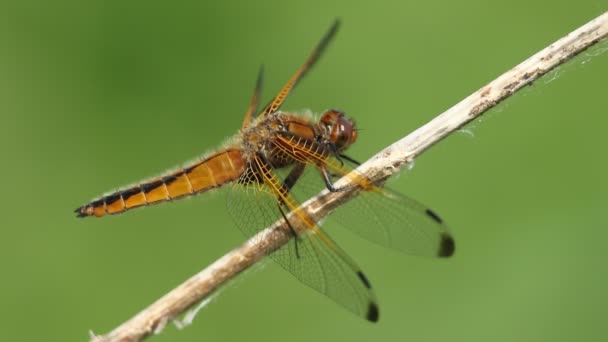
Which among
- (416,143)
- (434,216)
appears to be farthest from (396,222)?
(416,143)

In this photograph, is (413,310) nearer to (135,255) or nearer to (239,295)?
(239,295)

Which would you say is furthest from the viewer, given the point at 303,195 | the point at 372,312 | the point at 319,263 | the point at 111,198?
the point at 111,198

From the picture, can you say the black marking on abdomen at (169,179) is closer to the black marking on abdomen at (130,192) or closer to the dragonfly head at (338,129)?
the black marking on abdomen at (130,192)

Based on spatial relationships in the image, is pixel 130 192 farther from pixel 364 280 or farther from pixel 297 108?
pixel 297 108

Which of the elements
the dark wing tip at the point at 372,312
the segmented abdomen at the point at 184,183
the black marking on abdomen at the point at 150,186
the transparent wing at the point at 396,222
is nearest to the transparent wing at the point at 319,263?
the dark wing tip at the point at 372,312

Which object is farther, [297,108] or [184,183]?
[297,108]

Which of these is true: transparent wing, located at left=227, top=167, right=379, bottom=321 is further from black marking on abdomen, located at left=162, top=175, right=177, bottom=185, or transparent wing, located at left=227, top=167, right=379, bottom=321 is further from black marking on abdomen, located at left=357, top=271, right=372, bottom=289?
black marking on abdomen, located at left=162, top=175, right=177, bottom=185

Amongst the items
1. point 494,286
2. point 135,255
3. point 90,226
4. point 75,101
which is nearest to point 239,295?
point 135,255
